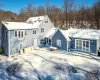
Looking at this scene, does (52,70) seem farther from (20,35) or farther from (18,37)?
(20,35)

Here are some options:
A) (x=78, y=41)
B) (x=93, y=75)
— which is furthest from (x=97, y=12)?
(x=93, y=75)

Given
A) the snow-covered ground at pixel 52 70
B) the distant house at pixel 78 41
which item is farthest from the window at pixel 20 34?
the distant house at pixel 78 41

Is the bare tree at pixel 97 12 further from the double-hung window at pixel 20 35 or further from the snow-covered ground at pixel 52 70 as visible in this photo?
the double-hung window at pixel 20 35

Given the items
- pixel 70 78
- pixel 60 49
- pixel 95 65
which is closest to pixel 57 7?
pixel 60 49

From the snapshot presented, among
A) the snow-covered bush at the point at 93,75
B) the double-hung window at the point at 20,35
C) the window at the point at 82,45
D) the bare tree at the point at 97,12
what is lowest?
the snow-covered bush at the point at 93,75

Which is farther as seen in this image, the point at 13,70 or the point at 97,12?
the point at 97,12
